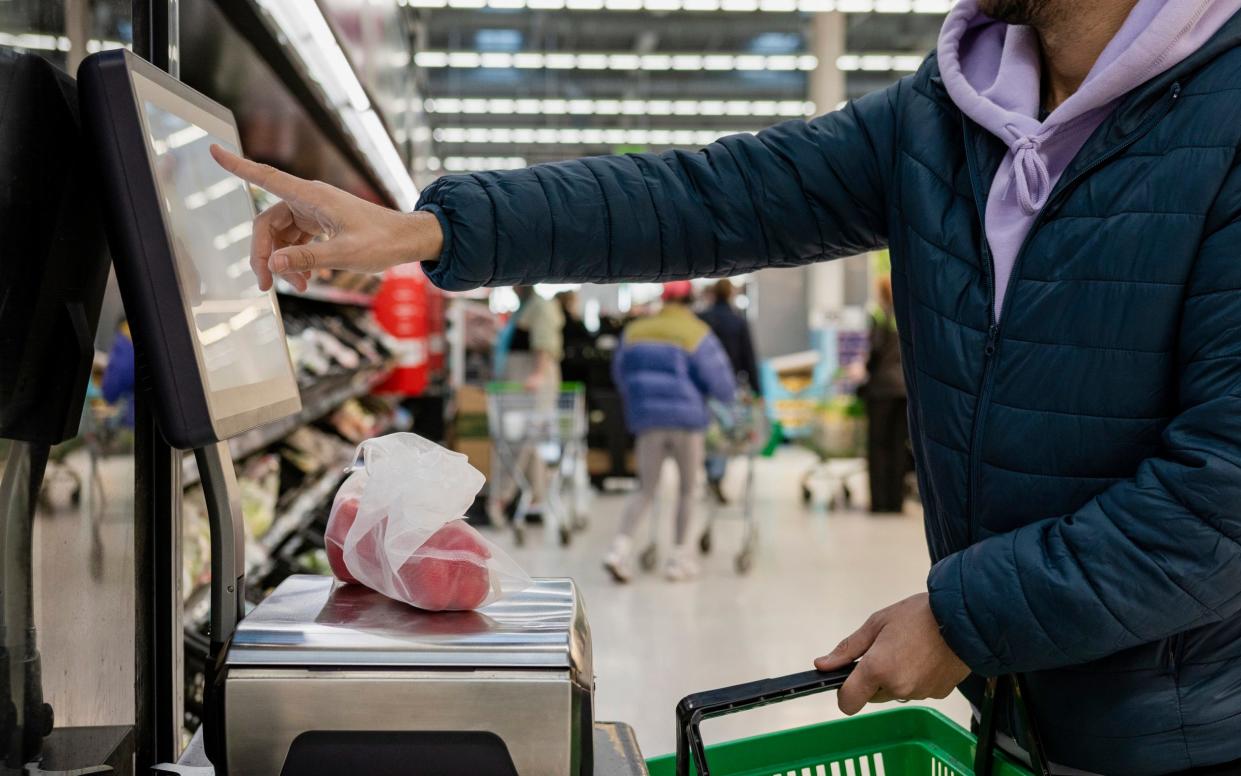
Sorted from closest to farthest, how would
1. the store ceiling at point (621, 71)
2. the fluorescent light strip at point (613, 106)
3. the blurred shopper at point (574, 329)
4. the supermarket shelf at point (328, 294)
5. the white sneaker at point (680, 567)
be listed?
the supermarket shelf at point (328, 294) → the white sneaker at point (680, 567) → the blurred shopper at point (574, 329) → the store ceiling at point (621, 71) → the fluorescent light strip at point (613, 106)

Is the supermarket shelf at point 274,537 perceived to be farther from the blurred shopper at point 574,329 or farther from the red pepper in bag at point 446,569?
the blurred shopper at point 574,329

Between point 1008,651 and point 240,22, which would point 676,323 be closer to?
point 240,22

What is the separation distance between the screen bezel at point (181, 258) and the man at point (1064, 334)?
93 mm

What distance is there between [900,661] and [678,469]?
17.7 ft

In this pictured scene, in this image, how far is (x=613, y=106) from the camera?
17219 mm

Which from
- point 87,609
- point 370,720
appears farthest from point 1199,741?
point 87,609

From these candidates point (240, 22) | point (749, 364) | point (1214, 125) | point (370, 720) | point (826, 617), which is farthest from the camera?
point (749, 364)

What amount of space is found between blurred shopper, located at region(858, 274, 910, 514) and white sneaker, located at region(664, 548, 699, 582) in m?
2.93

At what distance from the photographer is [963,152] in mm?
1315

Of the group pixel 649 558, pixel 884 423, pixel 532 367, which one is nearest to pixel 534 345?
pixel 532 367

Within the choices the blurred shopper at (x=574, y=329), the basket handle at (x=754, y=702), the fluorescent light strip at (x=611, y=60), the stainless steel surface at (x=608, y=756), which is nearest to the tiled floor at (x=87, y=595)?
the stainless steel surface at (x=608, y=756)

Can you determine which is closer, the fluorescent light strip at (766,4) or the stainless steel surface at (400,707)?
the stainless steel surface at (400,707)

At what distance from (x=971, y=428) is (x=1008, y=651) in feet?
0.84

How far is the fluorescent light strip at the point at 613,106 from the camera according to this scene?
16766 millimetres
